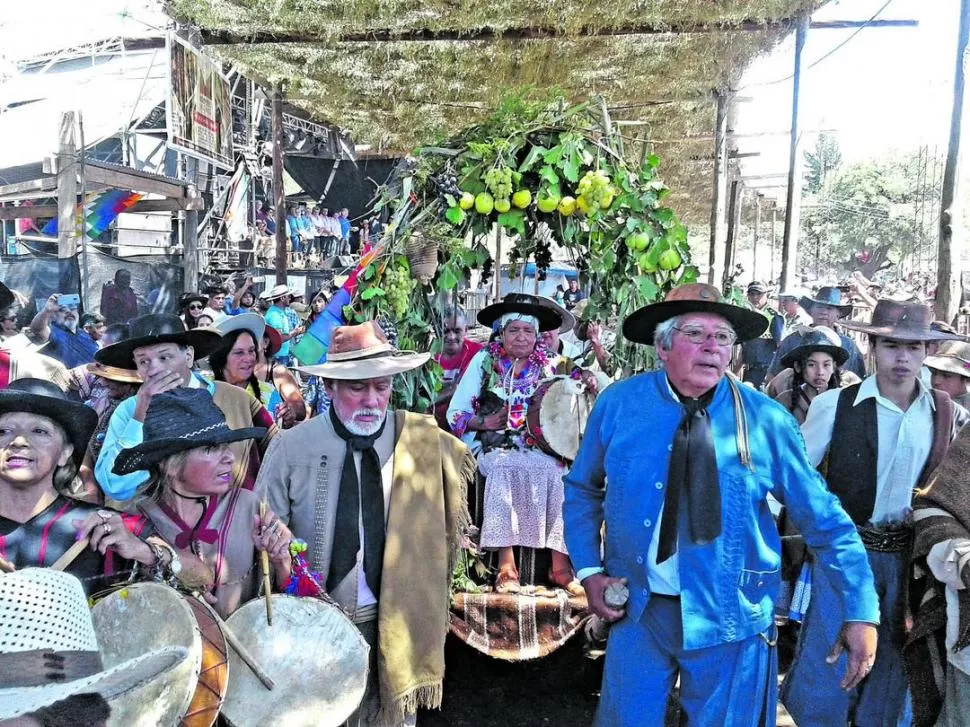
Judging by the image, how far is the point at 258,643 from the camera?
3.08 metres

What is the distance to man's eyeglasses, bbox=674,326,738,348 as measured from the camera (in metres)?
3.31

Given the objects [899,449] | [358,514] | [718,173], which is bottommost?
[358,514]

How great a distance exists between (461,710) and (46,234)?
54.2 feet

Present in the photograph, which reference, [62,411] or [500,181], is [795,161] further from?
[62,411]

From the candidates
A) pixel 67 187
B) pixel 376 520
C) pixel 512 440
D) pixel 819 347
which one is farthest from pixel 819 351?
pixel 67 187

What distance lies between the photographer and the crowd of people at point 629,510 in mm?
3111

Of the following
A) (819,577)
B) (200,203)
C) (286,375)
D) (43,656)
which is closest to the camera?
(43,656)

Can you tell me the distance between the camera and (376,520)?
12.1ft

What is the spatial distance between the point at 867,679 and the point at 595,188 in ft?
9.52

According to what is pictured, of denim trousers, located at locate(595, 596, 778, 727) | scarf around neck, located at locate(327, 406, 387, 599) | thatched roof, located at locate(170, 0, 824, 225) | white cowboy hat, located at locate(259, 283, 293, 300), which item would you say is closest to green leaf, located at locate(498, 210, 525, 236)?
thatched roof, located at locate(170, 0, 824, 225)

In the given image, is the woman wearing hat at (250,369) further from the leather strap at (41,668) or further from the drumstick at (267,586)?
the leather strap at (41,668)

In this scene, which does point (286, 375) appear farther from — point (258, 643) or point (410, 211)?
point (258, 643)

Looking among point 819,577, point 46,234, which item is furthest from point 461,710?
point 46,234

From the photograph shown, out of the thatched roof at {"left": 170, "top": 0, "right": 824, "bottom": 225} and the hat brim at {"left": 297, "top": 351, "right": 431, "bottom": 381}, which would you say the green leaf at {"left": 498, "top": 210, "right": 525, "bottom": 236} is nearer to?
the thatched roof at {"left": 170, "top": 0, "right": 824, "bottom": 225}
